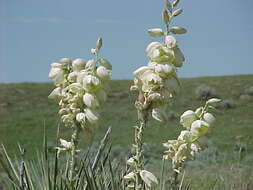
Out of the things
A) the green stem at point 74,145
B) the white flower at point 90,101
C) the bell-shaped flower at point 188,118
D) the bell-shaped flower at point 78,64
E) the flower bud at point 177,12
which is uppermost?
the flower bud at point 177,12

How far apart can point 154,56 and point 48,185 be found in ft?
2.08

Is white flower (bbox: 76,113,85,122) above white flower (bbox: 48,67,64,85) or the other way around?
the other way around

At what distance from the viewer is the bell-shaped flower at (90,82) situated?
5.19 ft

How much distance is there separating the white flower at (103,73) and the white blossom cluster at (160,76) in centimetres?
11

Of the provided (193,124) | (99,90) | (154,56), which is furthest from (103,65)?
(193,124)

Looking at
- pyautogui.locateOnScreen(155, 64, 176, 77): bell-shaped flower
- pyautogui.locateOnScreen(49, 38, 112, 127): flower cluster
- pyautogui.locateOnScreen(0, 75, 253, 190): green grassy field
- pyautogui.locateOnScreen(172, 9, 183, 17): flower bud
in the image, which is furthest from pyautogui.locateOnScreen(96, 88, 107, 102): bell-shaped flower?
pyautogui.locateOnScreen(0, 75, 253, 190): green grassy field

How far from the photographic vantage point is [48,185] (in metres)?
1.84

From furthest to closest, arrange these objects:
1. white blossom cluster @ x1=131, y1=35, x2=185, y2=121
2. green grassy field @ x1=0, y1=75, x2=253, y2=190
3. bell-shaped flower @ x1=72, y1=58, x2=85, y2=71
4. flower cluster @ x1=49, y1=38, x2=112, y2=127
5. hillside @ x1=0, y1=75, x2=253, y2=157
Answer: hillside @ x1=0, y1=75, x2=253, y2=157
green grassy field @ x1=0, y1=75, x2=253, y2=190
bell-shaped flower @ x1=72, y1=58, x2=85, y2=71
flower cluster @ x1=49, y1=38, x2=112, y2=127
white blossom cluster @ x1=131, y1=35, x2=185, y2=121

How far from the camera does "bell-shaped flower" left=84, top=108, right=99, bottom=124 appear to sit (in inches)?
62.3

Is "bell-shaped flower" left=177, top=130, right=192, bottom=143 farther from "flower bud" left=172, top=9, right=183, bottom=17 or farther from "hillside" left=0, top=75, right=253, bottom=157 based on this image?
"hillside" left=0, top=75, right=253, bottom=157

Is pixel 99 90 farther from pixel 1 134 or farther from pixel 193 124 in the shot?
pixel 1 134

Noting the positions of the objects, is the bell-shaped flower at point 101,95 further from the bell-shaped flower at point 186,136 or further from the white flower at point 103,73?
the bell-shaped flower at point 186,136

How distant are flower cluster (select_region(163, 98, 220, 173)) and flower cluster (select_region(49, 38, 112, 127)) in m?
0.27

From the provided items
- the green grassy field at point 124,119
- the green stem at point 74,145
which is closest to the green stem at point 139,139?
the green stem at point 74,145
